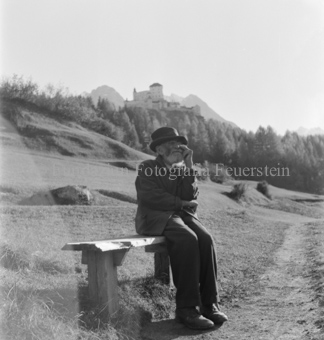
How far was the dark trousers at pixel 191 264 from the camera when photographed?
4.34m

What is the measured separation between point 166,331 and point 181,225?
1.04 metres

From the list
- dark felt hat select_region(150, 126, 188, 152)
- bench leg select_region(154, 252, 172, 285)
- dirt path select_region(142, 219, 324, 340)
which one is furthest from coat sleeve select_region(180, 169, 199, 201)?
dirt path select_region(142, 219, 324, 340)

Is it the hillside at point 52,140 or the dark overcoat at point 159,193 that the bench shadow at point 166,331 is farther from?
the hillside at point 52,140

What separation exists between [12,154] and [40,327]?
2772 cm

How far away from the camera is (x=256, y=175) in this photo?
249 feet

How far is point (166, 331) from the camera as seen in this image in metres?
4.26

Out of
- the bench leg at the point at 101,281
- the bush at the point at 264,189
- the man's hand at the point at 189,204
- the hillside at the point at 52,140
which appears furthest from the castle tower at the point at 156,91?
the bench leg at the point at 101,281

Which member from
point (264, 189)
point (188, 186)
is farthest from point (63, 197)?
point (264, 189)

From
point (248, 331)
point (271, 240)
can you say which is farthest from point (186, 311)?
point (271, 240)

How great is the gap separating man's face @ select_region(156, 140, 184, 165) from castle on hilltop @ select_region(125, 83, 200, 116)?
12775 cm

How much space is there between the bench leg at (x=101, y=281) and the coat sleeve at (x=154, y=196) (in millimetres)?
874

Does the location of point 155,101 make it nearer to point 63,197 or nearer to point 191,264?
point 63,197

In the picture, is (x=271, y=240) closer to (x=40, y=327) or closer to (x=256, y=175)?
(x=40, y=327)

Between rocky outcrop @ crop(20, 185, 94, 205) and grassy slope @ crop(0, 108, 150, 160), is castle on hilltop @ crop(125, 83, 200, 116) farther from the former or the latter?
rocky outcrop @ crop(20, 185, 94, 205)
